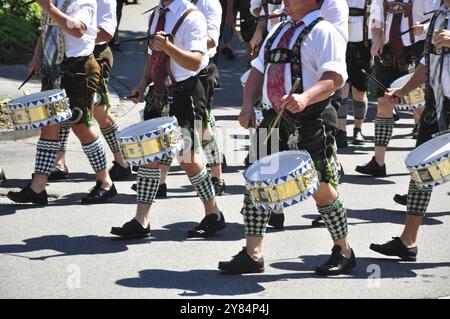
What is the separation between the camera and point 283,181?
20.2 feet

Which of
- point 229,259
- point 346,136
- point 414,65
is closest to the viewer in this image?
point 229,259

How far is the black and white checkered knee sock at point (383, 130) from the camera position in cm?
994

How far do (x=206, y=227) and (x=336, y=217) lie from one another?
1413 millimetres

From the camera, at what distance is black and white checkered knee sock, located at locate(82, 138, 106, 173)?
28.9 ft

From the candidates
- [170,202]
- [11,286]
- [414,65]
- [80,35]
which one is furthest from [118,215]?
[414,65]

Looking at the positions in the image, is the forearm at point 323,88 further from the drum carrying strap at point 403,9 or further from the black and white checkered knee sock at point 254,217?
the drum carrying strap at point 403,9

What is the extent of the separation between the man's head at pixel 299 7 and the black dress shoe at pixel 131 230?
2021mm

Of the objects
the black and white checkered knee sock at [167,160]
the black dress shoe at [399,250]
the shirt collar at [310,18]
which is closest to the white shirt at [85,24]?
the black and white checkered knee sock at [167,160]

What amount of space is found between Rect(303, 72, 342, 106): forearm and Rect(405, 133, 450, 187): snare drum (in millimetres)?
744

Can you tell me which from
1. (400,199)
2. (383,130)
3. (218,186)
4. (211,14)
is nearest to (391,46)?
(383,130)

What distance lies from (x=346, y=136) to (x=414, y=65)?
5.48 ft
